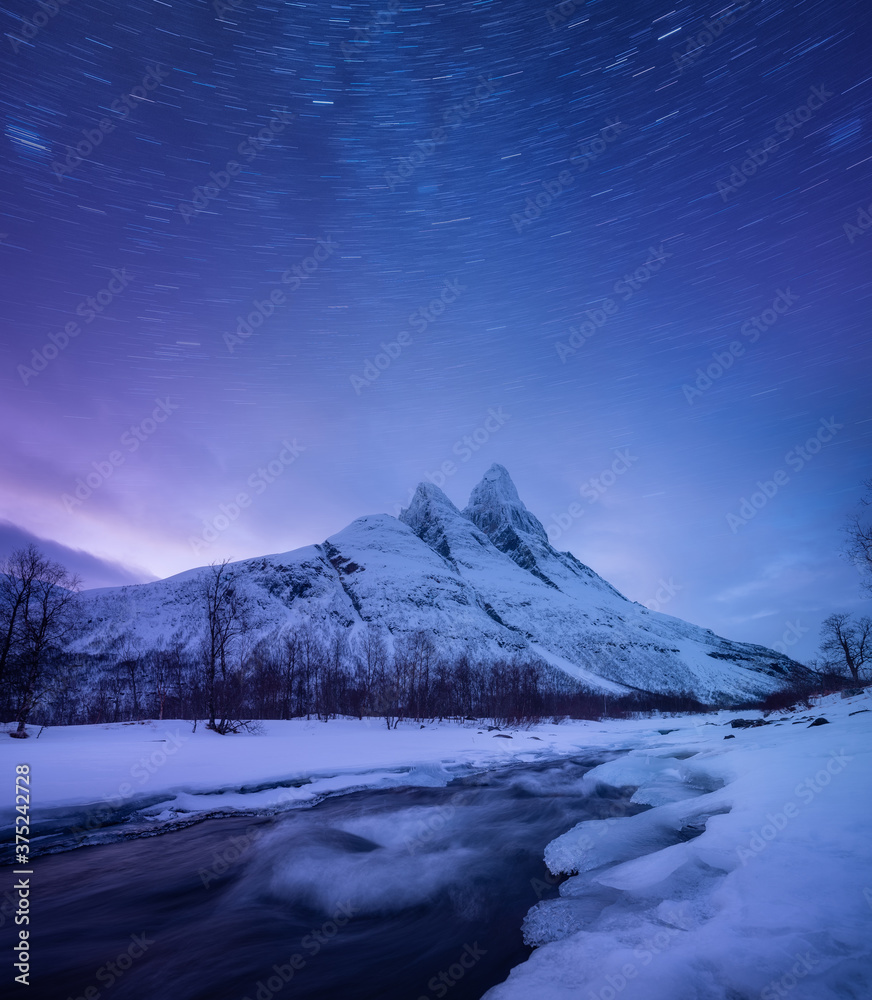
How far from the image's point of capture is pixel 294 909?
7.69 metres

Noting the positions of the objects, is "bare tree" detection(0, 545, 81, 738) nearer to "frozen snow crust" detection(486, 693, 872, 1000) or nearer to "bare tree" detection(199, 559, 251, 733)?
"bare tree" detection(199, 559, 251, 733)

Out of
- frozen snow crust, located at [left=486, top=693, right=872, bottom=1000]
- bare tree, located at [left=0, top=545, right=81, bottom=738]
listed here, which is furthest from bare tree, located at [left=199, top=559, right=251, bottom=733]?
frozen snow crust, located at [left=486, top=693, right=872, bottom=1000]

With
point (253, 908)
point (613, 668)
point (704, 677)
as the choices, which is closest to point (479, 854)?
point (253, 908)

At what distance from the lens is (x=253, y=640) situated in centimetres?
14988

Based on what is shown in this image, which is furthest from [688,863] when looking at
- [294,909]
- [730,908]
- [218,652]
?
[218,652]

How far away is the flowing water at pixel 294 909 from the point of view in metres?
5.58

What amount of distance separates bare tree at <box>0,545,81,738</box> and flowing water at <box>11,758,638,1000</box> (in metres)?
27.6

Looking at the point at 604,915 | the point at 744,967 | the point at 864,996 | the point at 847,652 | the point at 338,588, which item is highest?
the point at 338,588

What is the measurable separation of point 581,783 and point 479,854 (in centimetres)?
1052

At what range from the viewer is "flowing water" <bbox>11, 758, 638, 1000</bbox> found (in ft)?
18.3

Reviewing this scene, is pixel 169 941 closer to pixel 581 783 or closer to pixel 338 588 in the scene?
pixel 581 783

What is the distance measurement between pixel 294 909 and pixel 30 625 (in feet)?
115

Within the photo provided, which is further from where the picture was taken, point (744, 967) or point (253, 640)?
point (253, 640)

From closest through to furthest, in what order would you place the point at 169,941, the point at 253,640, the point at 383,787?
the point at 169,941 → the point at 383,787 → the point at 253,640
